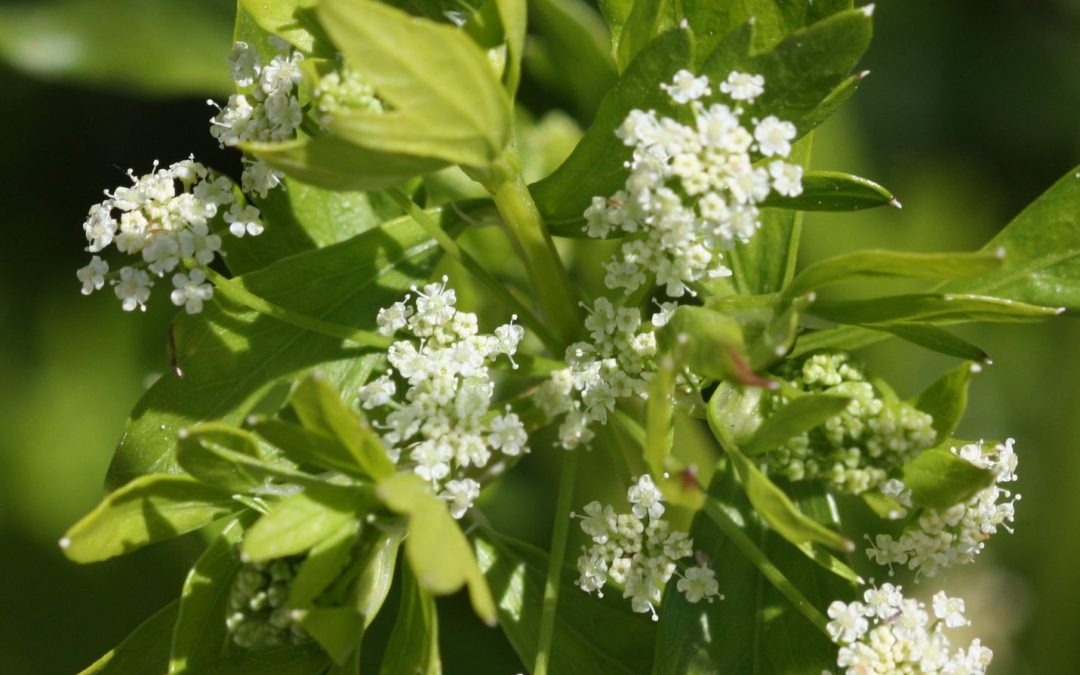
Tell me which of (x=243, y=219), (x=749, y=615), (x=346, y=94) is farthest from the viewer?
(x=749, y=615)

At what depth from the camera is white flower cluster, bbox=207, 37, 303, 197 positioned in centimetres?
186

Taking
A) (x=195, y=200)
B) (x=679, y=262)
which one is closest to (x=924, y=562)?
(x=679, y=262)

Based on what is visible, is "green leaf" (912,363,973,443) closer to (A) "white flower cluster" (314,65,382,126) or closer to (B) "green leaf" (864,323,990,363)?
(B) "green leaf" (864,323,990,363)

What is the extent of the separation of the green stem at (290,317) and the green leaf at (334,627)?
55cm

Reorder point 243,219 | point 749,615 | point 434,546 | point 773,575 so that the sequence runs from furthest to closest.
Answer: point 749,615 → point 243,219 → point 773,575 → point 434,546

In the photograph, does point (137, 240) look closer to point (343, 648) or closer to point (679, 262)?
point (343, 648)

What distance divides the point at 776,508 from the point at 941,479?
0.29 metres

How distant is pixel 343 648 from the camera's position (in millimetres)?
1674

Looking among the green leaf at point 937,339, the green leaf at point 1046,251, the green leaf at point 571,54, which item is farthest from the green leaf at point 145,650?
the green leaf at point 571,54

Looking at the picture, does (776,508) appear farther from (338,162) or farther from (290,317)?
(290,317)

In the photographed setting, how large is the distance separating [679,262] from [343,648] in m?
0.80

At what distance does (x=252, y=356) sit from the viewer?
6.90 feet

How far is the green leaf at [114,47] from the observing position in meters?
3.12

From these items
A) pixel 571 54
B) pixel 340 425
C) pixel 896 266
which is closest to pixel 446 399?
pixel 340 425
